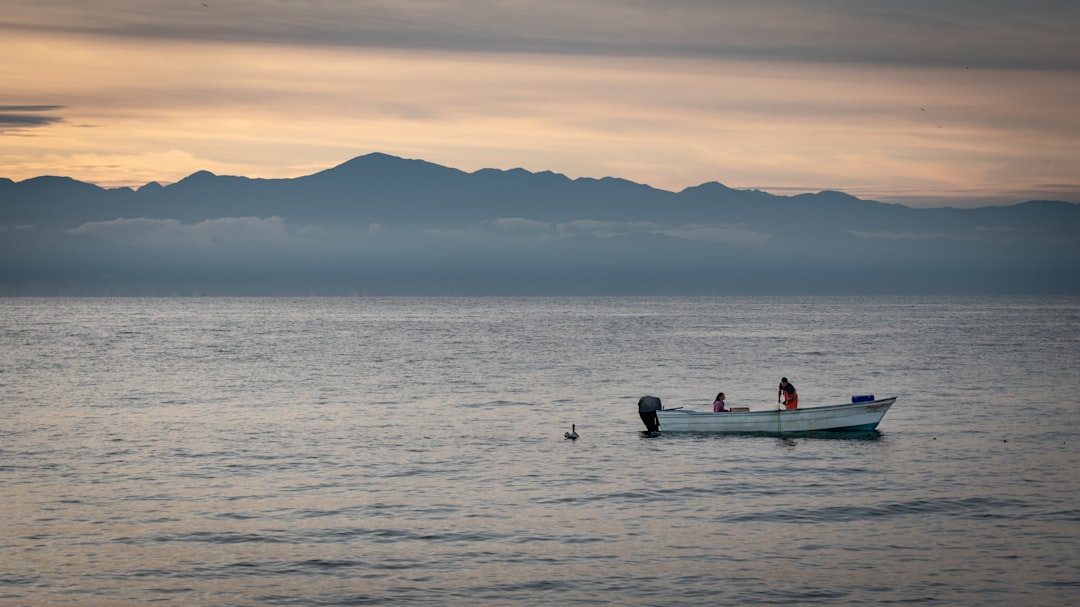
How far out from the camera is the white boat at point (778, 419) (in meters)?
52.9

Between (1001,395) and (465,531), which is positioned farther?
(1001,395)

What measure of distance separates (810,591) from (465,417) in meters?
37.3

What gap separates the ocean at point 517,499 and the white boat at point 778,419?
76 cm

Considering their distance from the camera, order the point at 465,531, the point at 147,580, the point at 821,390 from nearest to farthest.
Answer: the point at 147,580 → the point at 465,531 → the point at 821,390

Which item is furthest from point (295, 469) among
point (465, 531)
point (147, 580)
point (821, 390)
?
point (821, 390)

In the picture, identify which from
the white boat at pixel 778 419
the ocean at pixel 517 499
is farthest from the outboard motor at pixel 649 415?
the ocean at pixel 517 499

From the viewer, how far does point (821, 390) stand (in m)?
80.7

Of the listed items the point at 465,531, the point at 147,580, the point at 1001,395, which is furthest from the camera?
the point at 1001,395

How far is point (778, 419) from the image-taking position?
53.0 m

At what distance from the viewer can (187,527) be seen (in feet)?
109

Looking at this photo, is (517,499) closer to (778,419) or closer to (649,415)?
(649,415)

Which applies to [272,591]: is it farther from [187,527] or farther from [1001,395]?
[1001,395]

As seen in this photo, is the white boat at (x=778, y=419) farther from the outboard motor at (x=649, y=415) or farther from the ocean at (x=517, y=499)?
the ocean at (x=517, y=499)

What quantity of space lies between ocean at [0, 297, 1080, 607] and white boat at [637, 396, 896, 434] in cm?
76
